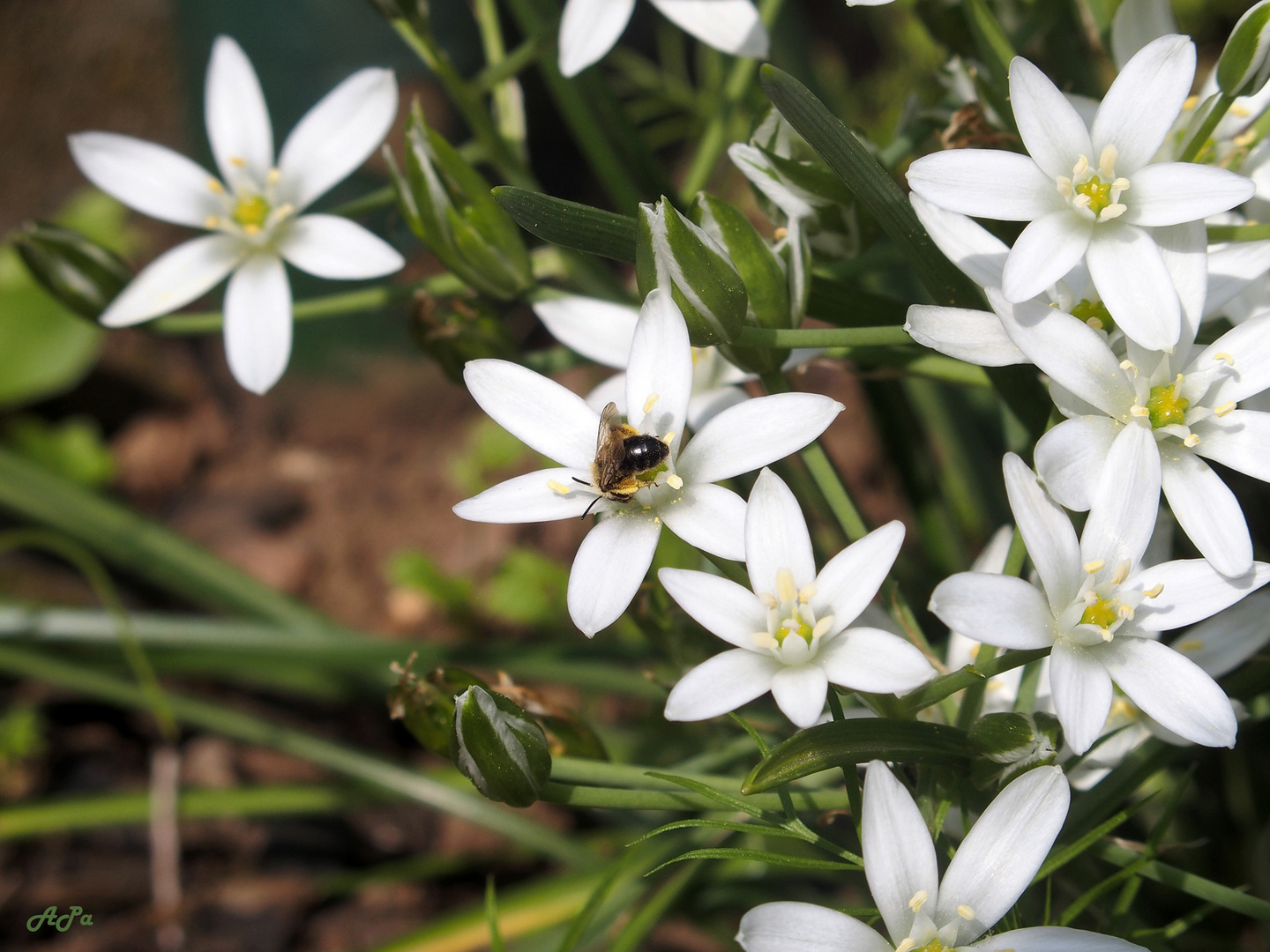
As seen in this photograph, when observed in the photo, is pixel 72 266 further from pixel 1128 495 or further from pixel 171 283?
pixel 1128 495

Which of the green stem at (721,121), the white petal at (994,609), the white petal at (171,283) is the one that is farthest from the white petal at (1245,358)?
the white petal at (171,283)

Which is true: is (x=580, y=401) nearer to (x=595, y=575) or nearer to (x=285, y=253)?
(x=595, y=575)

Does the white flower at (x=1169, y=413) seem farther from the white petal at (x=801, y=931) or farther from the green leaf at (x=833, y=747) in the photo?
the white petal at (x=801, y=931)

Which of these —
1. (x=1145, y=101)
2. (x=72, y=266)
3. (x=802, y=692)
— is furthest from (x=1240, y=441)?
(x=72, y=266)

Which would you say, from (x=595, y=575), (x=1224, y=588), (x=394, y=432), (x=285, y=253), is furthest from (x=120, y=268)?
(x=394, y=432)

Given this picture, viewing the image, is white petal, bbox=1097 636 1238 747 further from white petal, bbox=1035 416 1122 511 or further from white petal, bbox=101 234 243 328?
white petal, bbox=101 234 243 328

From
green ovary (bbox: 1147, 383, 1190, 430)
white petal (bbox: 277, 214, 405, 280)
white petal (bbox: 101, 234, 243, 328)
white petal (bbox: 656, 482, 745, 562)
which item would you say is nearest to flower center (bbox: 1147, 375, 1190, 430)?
green ovary (bbox: 1147, 383, 1190, 430)
